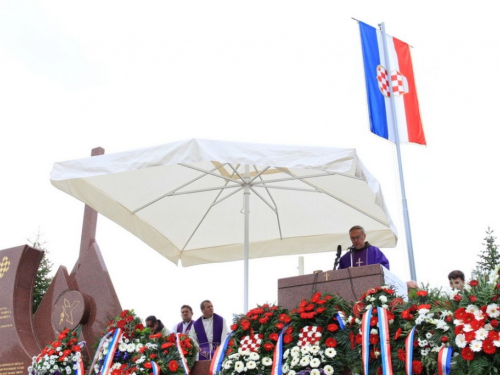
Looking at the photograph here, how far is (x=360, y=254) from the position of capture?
20.0 ft

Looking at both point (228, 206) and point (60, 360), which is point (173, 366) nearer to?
point (60, 360)

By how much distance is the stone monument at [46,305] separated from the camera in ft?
25.0

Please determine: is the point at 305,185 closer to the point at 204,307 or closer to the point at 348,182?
the point at 348,182

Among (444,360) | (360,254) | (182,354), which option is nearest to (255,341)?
(182,354)

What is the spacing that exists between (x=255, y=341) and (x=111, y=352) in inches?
73.6

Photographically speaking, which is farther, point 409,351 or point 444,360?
point 409,351

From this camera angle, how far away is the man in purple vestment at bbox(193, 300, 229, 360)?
7.80 m

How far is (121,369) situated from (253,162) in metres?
2.66

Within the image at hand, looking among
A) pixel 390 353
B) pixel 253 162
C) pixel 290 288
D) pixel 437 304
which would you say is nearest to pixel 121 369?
pixel 290 288

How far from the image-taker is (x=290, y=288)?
5363 mm

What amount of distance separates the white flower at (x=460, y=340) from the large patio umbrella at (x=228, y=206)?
2.61m

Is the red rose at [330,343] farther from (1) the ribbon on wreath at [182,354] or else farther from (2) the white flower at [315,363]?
(1) the ribbon on wreath at [182,354]

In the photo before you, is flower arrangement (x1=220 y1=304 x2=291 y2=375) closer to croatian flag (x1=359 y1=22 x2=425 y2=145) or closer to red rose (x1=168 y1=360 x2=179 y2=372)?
red rose (x1=168 y1=360 x2=179 y2=372)

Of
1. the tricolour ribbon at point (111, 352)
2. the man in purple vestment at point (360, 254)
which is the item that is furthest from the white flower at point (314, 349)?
the tricolour ribbon at point (111, 352)
